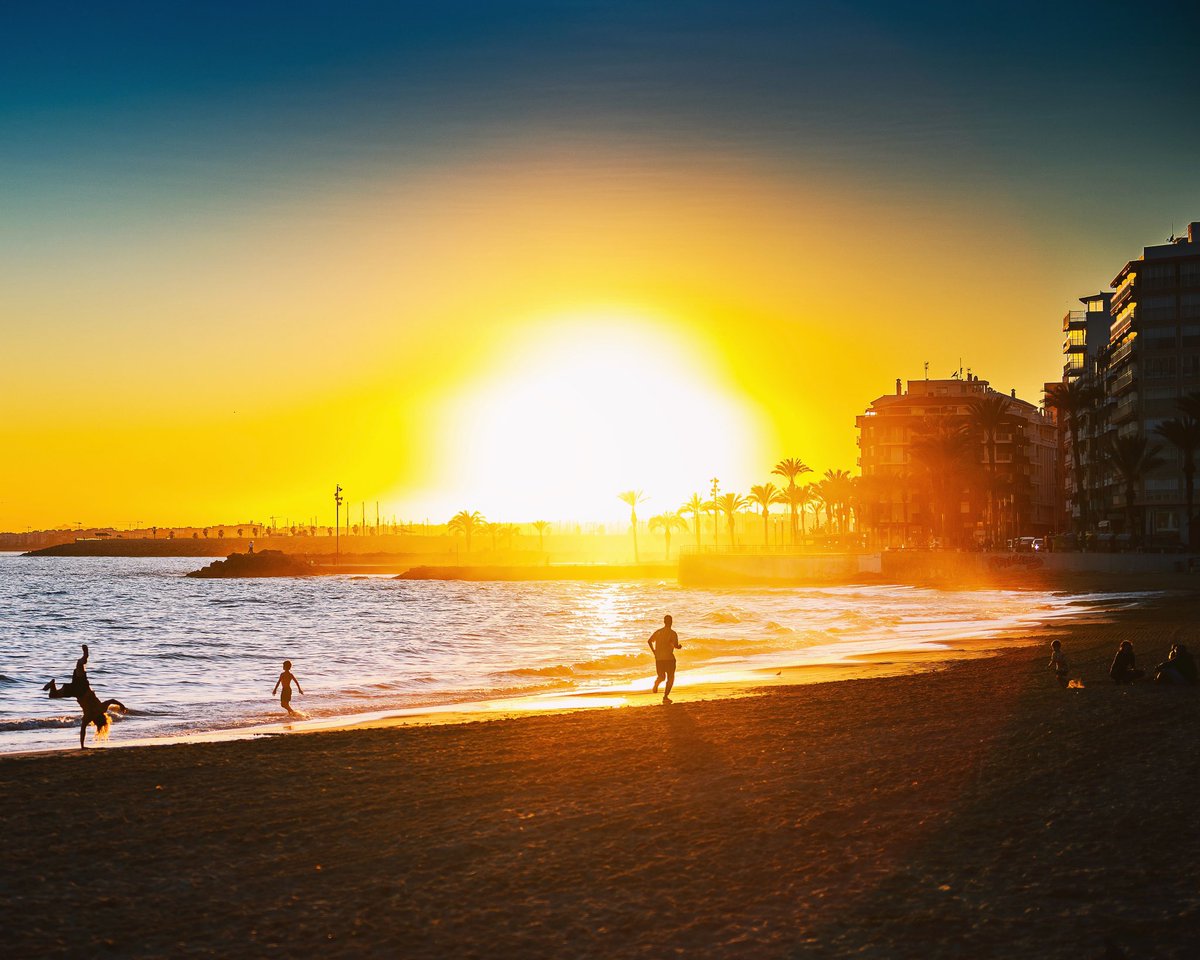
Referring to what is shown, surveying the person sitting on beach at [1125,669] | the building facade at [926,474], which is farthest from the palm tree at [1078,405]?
the person sitting on beach at [1125,669]

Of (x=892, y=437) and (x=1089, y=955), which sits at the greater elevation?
(x=892, y=437)

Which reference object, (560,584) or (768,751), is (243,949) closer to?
(768,751)

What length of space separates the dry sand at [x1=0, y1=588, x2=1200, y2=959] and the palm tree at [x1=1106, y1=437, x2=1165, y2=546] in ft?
259

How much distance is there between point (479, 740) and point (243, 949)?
34.7ft

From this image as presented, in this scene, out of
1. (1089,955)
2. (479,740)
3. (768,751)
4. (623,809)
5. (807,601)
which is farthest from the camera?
(807,601)

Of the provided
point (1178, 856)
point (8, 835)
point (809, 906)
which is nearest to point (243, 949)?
point (809, 906)

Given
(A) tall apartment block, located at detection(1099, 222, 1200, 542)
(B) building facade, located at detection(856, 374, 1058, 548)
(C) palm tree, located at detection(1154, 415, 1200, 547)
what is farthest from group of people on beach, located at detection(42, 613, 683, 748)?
(B) building facade, located at detection(856, 374, 1058, 548)

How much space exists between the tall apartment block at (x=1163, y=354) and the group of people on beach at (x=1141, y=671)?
7917 centimetres

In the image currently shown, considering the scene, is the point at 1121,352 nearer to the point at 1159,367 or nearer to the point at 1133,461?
the point at 1159,367

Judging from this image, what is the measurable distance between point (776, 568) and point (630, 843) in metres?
102

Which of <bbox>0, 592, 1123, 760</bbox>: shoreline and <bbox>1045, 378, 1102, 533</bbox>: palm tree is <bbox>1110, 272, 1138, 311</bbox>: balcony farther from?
<bbox>0, 592, 1123, 760</bbox>: shoreline

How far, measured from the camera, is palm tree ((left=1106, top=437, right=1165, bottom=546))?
9138cm

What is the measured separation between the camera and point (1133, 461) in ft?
300

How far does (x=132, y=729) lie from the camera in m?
24.5
